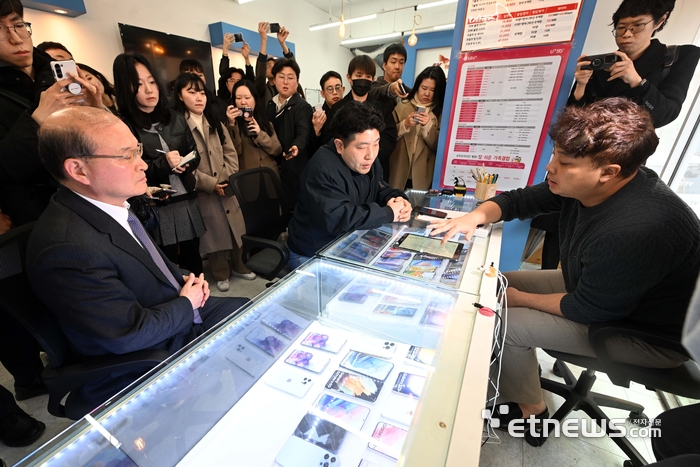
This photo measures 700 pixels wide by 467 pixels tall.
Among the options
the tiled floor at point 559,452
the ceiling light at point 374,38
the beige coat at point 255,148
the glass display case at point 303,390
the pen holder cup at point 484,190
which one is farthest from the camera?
the ceiling light at point 374,38

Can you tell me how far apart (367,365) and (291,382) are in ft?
0.78

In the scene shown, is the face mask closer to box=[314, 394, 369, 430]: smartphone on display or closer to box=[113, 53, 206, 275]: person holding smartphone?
box=[113, 53, 206, 275]: person holding smartphone

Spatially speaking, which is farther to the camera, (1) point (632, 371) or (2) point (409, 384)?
(1) point (632, 371)

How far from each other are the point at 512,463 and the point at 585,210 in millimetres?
1144

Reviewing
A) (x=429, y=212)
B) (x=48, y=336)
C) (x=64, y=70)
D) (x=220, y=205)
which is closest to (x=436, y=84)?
(x=429, y=212)

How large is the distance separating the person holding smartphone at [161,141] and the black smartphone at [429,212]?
1.55m

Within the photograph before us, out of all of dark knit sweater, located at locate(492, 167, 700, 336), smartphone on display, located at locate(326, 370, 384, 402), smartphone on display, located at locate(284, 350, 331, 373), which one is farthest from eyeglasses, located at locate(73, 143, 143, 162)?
dark knit sweater, located at locate(492, 167, 700, 336)

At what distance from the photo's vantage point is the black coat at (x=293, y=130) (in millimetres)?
2854

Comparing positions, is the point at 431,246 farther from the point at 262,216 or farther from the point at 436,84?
the point at 436,84

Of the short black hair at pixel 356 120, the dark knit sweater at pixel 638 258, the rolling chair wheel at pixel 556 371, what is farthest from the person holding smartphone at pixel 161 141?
the rolling chair wheel at pixel 556 371

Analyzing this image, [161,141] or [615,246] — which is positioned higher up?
[161,141]

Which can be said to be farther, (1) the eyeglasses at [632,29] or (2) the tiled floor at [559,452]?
(1) the eyeglasses at [632,29]

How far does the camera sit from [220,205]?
7.97 feet

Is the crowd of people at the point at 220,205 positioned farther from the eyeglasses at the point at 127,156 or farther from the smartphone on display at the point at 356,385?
the smartphone on display at the point at 356,385
